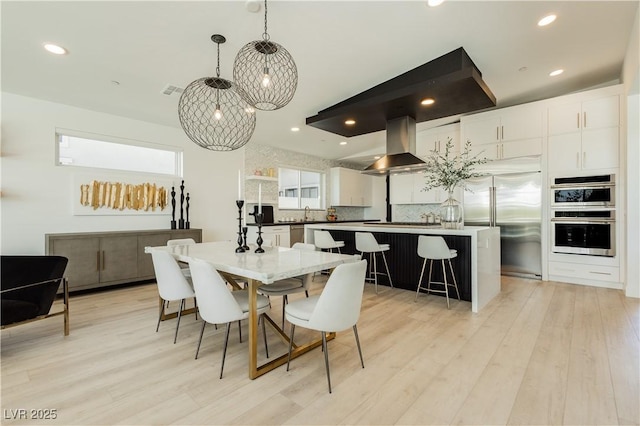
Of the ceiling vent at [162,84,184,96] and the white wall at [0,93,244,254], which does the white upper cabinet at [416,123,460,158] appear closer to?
the ceiling vent at [162,84,184,96]

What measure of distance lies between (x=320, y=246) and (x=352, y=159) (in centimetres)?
411

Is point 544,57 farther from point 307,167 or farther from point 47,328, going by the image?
point 47,328

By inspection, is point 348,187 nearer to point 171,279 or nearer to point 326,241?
point 326,241

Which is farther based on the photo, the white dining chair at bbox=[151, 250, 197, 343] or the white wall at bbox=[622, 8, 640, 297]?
the white wall at bbox=[622, 8, 640, 297]

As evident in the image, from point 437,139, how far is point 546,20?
3147 mm

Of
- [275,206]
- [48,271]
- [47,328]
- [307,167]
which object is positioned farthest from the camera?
[307,167]

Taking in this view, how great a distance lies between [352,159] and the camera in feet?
25.8

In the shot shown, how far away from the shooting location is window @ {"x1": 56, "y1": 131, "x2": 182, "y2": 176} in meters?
4.05

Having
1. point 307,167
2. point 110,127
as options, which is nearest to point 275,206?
point 307,167

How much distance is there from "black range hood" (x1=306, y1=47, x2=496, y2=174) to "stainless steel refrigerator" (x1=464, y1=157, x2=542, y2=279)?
1.34 metres

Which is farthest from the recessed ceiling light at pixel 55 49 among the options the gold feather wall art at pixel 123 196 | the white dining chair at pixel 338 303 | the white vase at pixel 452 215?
the white vase at pixel 452 215

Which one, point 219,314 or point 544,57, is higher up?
point 544,57

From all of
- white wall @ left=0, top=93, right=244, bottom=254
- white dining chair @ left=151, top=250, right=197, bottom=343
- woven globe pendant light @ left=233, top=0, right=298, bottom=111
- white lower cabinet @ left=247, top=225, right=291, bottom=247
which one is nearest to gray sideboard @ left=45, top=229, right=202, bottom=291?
white wall @ left=0, top=93, right=244, bottom=254

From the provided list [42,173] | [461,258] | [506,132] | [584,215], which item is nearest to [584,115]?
[506,132]
